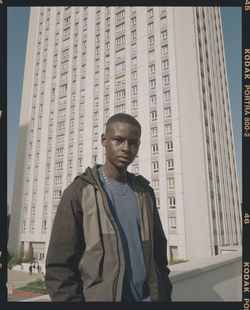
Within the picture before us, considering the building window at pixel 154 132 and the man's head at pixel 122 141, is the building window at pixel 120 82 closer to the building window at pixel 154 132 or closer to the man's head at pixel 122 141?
the building window at pixel 154 132

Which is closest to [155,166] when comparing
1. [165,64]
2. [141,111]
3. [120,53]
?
[141,111]

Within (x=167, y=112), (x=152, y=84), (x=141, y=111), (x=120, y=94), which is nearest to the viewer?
(x=167, y=112)

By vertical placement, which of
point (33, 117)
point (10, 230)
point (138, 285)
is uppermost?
point (33, 117)

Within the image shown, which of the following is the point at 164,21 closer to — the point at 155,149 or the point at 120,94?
the point at 120,94

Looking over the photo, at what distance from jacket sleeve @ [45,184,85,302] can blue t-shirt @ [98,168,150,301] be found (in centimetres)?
34

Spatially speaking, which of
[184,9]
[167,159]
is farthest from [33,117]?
[184,9]

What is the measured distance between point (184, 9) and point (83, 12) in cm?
1834

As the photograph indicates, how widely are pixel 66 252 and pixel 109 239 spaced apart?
34 centimetres

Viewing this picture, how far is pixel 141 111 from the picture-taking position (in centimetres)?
2928

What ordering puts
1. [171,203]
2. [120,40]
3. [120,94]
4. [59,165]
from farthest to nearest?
[59,165]
[120,40]
[120,94]
[171,203]

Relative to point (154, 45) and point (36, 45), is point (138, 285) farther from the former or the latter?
point (36, 45)

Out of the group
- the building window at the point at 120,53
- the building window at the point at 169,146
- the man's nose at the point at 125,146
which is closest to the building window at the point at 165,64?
the building window at the point at 120,53

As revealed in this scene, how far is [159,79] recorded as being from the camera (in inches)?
1129
